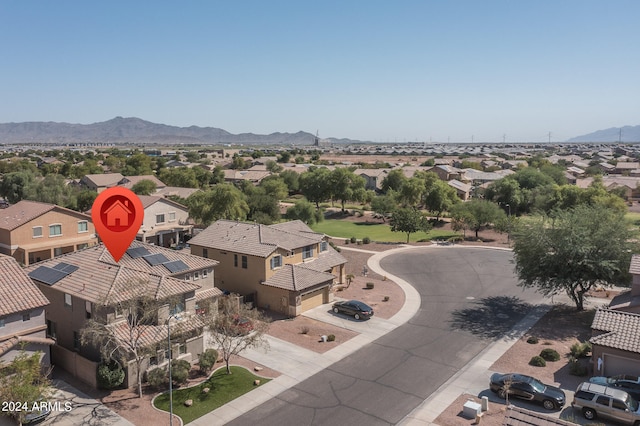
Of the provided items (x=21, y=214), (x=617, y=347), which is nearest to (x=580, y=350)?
(x=617, y=347)

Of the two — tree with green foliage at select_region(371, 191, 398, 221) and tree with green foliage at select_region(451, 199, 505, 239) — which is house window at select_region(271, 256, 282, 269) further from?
tree with green foliage at select_region(371, 191, 398, 221)

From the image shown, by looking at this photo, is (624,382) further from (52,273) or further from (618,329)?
(52,273)

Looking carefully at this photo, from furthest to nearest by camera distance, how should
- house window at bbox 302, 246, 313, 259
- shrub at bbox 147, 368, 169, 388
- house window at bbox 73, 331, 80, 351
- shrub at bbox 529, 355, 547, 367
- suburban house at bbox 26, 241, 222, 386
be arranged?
house window at bbox 302, 246, 313, 259 → shrub at bbox 529, 355, 547, 367 → house window at bbox 73, 331, 80, 351 → suburban house at bbox 26, 241, 222, 386 → shrub at bbox 147, 368, 169, 388

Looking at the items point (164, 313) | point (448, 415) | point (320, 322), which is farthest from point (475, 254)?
point (164, 313)

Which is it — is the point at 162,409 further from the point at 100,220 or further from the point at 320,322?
the point at 320,322

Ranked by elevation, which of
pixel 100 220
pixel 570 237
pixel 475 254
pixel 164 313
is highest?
pixel 100 220

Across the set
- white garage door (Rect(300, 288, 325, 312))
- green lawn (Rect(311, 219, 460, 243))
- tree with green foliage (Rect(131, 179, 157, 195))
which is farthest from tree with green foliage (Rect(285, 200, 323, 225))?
white garage door (Rect(300, 288, 325, 312))
